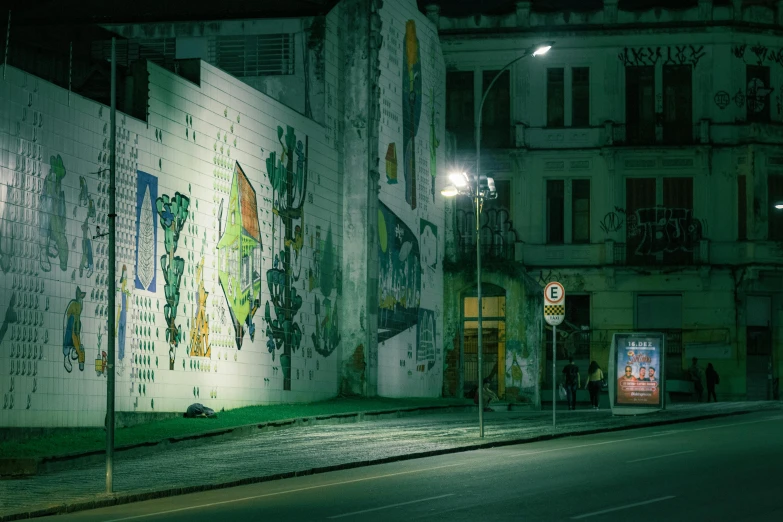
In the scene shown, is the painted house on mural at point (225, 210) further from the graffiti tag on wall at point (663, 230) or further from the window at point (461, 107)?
the graffiti tag on wall at point (663, 230)

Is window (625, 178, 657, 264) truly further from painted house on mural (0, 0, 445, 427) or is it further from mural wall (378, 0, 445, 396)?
painted house on mural (0, 0, 445, 427)

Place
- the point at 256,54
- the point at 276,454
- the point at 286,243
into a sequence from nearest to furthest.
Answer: the point at 276,454 → the point at 286,243 → the point at 256,54

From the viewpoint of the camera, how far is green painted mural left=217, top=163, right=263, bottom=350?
33.2 meters

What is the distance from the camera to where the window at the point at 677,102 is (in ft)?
186

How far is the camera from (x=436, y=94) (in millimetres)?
51781

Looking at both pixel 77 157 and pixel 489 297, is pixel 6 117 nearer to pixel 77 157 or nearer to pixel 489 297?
pixel 77 157

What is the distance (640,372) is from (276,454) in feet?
50.8

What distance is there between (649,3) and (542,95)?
5.95 metres

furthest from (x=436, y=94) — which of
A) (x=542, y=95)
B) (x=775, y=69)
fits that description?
(x=775, y=69)

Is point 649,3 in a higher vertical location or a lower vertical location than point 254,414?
higher

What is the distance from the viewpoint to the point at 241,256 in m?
34.1

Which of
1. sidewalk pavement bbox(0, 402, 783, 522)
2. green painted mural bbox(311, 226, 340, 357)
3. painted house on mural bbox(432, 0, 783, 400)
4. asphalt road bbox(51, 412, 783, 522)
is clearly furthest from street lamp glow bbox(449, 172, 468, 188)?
painted house on mural bbox(432, 0, 783, 400)

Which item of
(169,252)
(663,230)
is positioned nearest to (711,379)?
(663,230)

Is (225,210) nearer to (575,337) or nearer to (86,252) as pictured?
(86,252)
